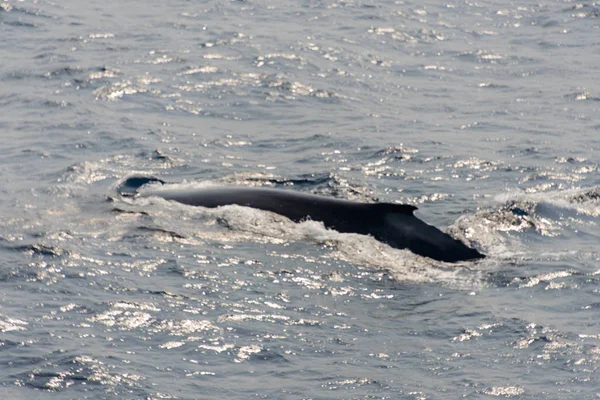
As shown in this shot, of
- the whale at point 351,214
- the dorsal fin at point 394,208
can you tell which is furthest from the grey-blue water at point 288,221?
the dorsal fin at point 394,208

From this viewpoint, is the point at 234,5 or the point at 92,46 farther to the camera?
the point at 234,5

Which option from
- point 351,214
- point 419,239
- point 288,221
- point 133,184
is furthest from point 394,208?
point 133,184

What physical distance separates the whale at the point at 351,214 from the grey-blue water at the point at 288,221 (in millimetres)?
160

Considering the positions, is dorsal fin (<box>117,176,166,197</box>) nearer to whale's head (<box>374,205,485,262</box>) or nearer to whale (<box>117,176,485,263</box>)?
whale (<box>117,176,485,263</box>)

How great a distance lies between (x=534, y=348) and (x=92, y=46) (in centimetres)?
1739

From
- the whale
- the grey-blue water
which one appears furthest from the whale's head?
the grey-blue water

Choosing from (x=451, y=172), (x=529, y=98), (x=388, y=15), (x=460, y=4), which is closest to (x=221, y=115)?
(x=451, y=172)

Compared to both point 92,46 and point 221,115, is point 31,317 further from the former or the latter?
point 92,46

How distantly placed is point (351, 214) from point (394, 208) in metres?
0.58

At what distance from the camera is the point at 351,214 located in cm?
1181

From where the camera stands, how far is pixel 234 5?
30125 mm

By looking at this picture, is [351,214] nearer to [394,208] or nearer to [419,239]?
[394,208]

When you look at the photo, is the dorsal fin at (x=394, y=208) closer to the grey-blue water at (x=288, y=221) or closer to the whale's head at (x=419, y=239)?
the whale's head at (x=419, y=239)

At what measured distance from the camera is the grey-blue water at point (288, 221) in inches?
332
